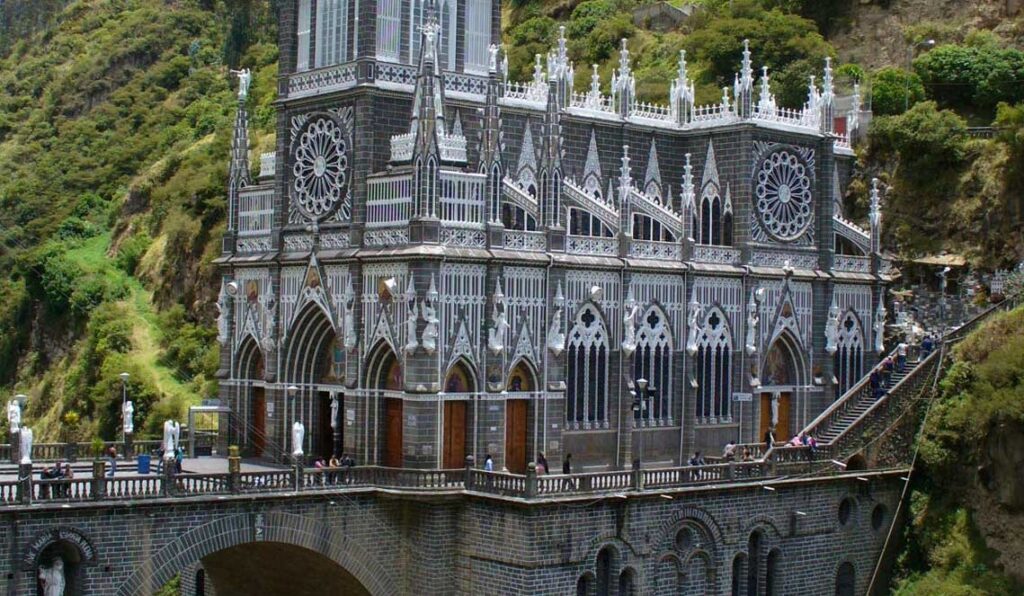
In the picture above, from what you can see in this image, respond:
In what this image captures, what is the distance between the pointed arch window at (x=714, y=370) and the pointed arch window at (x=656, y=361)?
1.32 meters

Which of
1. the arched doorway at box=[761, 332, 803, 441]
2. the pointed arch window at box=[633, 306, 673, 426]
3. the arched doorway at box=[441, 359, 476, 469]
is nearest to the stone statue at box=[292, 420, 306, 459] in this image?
the arched doorway at box=[441, 359, 476, 469]

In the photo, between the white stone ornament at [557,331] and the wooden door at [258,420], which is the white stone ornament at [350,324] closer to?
the wooden door at [258,420]

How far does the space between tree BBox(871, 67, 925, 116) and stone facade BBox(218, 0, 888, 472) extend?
11.5 meters

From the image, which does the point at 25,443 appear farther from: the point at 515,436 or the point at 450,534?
the point at 515,436

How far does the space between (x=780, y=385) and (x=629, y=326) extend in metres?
8.28

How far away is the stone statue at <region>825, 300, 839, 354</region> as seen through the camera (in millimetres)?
57188

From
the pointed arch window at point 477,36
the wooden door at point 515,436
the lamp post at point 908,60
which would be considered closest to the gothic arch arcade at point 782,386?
the wooden door at point 515,436

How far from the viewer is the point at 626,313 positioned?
2005 inches

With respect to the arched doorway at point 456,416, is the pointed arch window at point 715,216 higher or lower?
higher

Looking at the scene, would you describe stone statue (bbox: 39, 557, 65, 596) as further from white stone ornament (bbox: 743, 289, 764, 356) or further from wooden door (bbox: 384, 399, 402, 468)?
white stone ornament (bbox: 743, 289, 764, 356)

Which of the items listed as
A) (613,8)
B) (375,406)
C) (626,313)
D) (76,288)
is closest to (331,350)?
(375,406)

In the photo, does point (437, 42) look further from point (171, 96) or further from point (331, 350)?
point (171, 96)

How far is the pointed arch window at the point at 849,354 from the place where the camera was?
58.1m

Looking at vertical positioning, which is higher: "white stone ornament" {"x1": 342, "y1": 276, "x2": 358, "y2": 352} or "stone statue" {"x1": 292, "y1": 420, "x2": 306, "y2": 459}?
"white stone ornament" {"x1": 342, "y1": 276, "x2": 358, "y2": 352}
